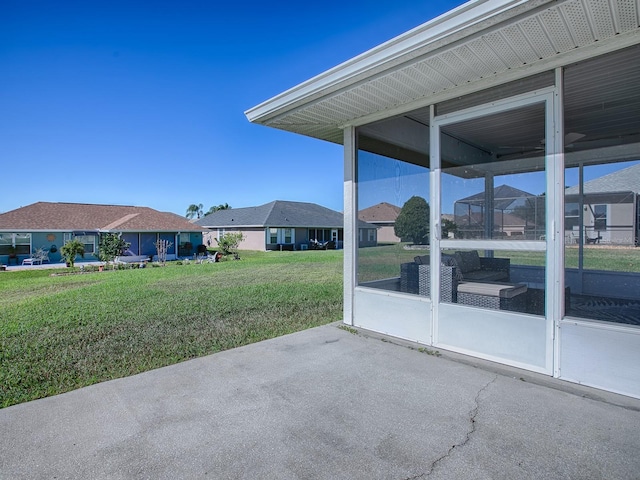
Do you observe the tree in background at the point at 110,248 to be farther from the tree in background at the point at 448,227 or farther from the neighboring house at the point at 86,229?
the tree in background at the point at 448,227


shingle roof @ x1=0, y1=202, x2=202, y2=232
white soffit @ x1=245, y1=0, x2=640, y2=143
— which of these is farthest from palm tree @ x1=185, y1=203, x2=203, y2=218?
white soffit @ x1=245, y1=0, x2=640, y2=143

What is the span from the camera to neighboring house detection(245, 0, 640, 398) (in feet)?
8.53

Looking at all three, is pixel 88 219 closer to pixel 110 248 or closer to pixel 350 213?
pixel 110 248

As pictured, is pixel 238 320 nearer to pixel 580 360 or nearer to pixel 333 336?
pixel 333 336

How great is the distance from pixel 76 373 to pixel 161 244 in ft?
58.6

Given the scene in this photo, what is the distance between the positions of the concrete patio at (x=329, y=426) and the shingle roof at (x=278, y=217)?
23.9m

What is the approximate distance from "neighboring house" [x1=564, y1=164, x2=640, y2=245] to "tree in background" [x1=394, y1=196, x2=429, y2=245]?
6.13ft

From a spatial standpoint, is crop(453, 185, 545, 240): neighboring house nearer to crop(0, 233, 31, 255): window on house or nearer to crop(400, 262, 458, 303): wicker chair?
crop(400, 262, 458, 303): wicker chair

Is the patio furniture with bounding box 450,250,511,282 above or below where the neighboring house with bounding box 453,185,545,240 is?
below

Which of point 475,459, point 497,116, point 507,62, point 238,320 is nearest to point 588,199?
point 497,116

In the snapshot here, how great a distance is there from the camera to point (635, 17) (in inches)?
91.4

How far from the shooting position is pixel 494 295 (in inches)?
A: 136

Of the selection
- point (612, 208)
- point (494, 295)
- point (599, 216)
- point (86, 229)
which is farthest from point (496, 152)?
point (86, 229)

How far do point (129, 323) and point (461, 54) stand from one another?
5.54m
